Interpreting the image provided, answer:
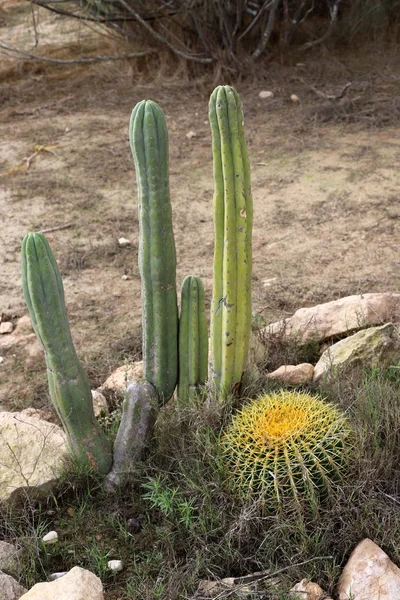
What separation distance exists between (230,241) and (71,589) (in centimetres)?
141

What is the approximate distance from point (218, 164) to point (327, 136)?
4.65 meters

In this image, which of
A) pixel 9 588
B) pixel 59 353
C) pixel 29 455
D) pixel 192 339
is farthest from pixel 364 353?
pixel 9 588

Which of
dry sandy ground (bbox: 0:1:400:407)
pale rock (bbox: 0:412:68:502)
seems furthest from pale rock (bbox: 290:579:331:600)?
dry sandy ground (bbox: 0:1:400:407)

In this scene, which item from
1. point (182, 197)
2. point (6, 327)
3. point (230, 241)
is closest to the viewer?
point (230, 241)

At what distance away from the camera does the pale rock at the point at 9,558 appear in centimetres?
282

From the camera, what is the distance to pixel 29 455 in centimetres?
333

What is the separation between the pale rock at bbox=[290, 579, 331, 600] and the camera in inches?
102

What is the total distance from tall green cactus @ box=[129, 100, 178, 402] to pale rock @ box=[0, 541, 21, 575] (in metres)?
0.87

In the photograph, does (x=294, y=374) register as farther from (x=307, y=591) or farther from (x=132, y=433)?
(x=307, y=591)

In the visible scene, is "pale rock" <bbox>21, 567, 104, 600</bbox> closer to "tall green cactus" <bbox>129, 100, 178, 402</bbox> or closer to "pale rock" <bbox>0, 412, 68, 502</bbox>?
"pale rock" <bbox>0, 412, 68, 502</bbox>

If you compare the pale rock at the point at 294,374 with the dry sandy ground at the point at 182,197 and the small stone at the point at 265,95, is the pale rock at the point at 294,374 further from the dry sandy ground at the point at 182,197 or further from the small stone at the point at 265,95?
the small stone at the point at 265,95

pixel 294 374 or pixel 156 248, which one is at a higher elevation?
pixel 156 248

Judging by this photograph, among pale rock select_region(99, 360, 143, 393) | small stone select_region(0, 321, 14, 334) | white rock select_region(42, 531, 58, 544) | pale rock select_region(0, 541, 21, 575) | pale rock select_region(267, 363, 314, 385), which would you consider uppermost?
pale rock select_region(267, 363, 314, 385)

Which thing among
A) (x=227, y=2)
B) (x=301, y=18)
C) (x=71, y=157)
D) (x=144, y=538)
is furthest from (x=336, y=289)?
(x=301, y=18)
